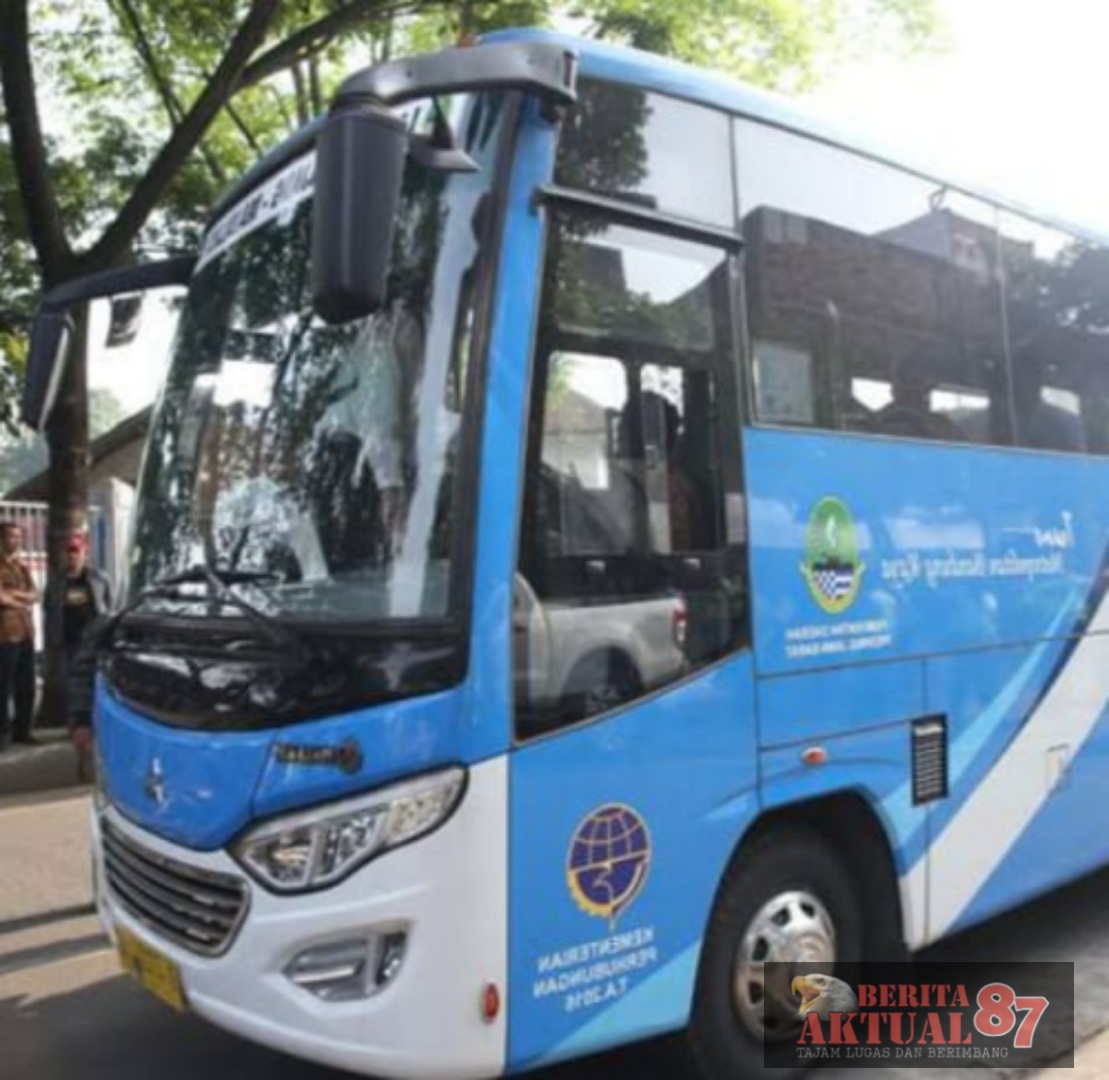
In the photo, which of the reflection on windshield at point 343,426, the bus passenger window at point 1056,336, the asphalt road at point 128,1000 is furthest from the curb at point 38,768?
the bus passenger window at point 1056,336

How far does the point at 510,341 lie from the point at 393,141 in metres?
0.62

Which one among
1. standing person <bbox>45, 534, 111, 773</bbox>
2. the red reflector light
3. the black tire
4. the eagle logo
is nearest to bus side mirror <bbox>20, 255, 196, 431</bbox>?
the red reflector light

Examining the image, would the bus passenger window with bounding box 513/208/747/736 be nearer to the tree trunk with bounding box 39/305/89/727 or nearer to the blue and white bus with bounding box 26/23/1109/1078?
the blue and white bus with bounding box 26/23/1109/1078

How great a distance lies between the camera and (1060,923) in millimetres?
5832

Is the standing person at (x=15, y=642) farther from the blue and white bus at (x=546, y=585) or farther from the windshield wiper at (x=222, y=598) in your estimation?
the windshield wiper at (x=222, y=598)

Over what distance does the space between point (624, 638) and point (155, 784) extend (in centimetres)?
→ 135

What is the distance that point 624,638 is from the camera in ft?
11.6

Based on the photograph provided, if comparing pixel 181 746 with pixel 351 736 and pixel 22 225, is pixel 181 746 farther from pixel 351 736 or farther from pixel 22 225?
pixel 22 225

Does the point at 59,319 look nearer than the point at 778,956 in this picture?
No

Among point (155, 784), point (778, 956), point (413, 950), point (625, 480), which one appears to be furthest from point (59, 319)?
point (778, 956)

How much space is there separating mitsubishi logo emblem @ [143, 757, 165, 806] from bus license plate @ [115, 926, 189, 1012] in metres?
0.43

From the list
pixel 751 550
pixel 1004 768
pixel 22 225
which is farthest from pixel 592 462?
pixel 22 225

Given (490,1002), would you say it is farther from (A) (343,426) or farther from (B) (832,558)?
(B) (832,558)

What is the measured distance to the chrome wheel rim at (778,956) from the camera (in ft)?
12.8
